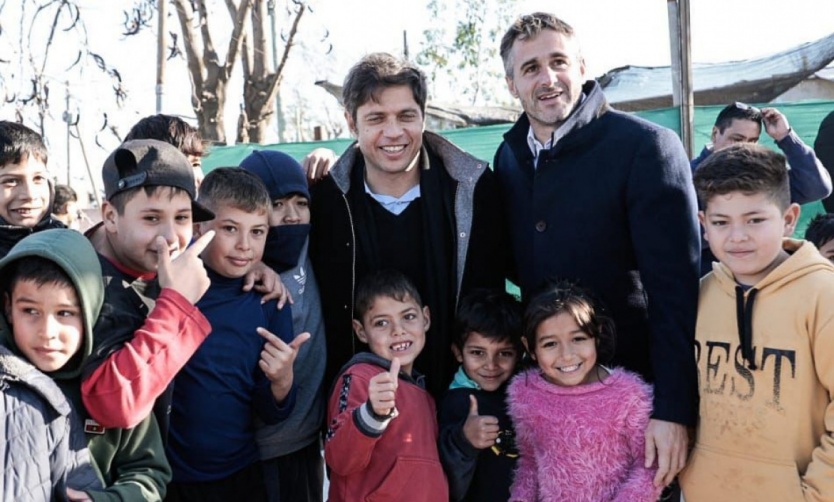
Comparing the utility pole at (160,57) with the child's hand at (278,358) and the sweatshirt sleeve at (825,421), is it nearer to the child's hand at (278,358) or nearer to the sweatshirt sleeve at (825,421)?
the child's hand at (278,358)

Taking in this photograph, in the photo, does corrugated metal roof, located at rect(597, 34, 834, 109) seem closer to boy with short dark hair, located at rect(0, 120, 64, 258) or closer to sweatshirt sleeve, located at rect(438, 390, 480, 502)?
boy with short dark hair, located at rect(0, 120, 64, 258)

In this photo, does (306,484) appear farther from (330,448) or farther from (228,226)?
(228,226)

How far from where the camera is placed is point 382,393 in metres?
2.46

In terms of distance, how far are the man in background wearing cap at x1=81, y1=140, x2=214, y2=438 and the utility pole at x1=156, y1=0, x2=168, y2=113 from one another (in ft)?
18.9

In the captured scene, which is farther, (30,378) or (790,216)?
(790,216)

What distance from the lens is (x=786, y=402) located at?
2295 mm

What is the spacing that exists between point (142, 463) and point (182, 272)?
55 cm

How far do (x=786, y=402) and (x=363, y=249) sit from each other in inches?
60.5

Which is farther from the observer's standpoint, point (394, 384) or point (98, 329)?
point (394, 384)

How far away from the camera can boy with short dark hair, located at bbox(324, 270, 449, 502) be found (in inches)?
99.1

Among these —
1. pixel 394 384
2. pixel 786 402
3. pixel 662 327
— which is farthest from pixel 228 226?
pixel 786 402

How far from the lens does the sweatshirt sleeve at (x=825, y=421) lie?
2.20 meters

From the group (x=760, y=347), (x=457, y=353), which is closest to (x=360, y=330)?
(x=457, y=353)

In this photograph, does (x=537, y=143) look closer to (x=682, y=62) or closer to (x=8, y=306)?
(x=8, y=306)
